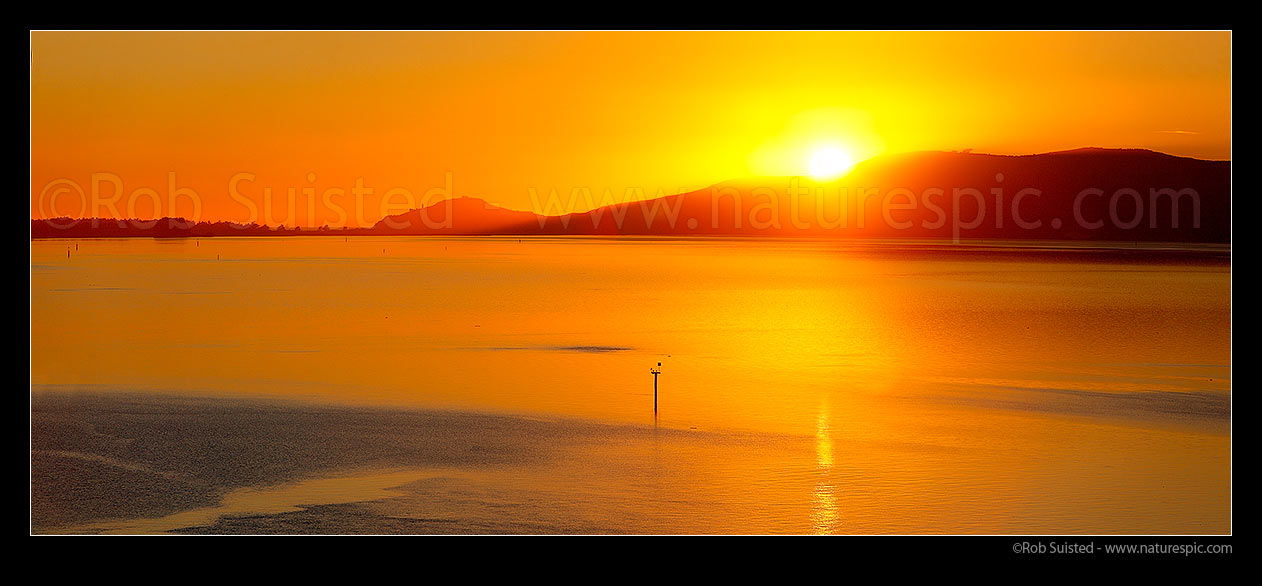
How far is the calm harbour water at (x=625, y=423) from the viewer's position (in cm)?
1056

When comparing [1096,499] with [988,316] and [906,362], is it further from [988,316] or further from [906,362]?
[988,316]

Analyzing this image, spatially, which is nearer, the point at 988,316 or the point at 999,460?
the point at 999,460

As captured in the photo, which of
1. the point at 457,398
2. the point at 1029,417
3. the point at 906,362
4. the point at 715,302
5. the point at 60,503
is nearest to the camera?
the point at 60,503

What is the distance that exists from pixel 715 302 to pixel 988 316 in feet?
29.8

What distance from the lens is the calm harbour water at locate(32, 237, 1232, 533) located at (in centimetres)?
1056

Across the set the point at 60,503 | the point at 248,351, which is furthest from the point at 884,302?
the point at 60,503

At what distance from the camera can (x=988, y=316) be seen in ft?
105

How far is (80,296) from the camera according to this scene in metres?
38.9

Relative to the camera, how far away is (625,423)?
14.5m

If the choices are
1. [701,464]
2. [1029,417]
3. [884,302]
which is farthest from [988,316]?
[701,464]
